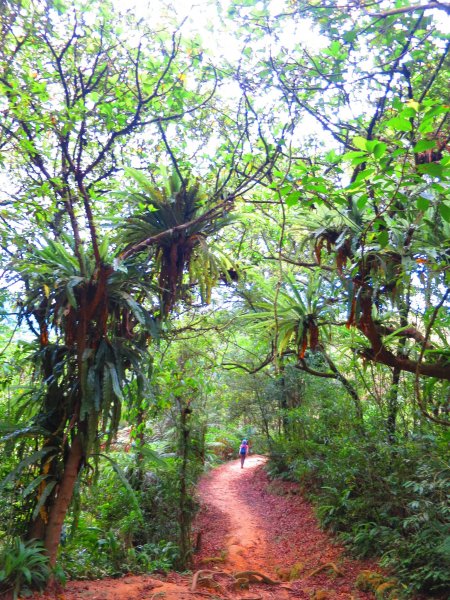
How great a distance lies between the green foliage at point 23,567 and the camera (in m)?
3.17

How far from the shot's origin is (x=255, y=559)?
279 inches

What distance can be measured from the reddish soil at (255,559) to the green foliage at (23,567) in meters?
0.14

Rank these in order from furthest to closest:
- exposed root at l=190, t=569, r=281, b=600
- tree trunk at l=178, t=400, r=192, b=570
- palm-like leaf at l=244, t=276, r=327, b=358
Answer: tree trunk at l=178, t=400, r=192, b=570 < exposed root at l=190, t=569, r=281, b=600 < palm-like leaf at l=244, t=276, r=327, b=358

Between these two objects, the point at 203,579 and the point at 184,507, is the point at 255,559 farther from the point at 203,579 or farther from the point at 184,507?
the point at 203,579

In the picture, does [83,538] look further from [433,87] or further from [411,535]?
[433,87]

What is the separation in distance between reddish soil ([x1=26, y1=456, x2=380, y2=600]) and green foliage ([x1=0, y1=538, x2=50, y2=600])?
0.44ft

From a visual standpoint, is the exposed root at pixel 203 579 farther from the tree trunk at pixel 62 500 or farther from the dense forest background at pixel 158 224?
the tree trunk at pixel 62 500

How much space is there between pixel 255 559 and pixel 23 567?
4814mm

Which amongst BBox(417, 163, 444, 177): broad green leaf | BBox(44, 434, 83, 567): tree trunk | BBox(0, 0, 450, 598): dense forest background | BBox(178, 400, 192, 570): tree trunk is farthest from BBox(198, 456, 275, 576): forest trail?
BBox(417, 163, 444, 177): broad green leaf

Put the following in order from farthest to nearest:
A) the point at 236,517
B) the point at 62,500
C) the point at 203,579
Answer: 1. the point at 236,517
2. the point at 203,579
3. the point at 62,500

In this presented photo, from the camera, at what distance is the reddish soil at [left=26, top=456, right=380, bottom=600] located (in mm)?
4055

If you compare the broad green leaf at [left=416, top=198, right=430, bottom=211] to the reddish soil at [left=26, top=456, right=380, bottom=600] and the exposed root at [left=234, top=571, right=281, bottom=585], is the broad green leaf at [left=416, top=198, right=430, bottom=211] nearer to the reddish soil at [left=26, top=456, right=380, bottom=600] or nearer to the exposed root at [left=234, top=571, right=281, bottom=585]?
the reddish soil at [left=26, top=456, right=380, bottom=600]

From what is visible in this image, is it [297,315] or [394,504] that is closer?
[297,315]

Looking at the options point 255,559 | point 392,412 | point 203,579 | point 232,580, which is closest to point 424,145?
point 203,579
